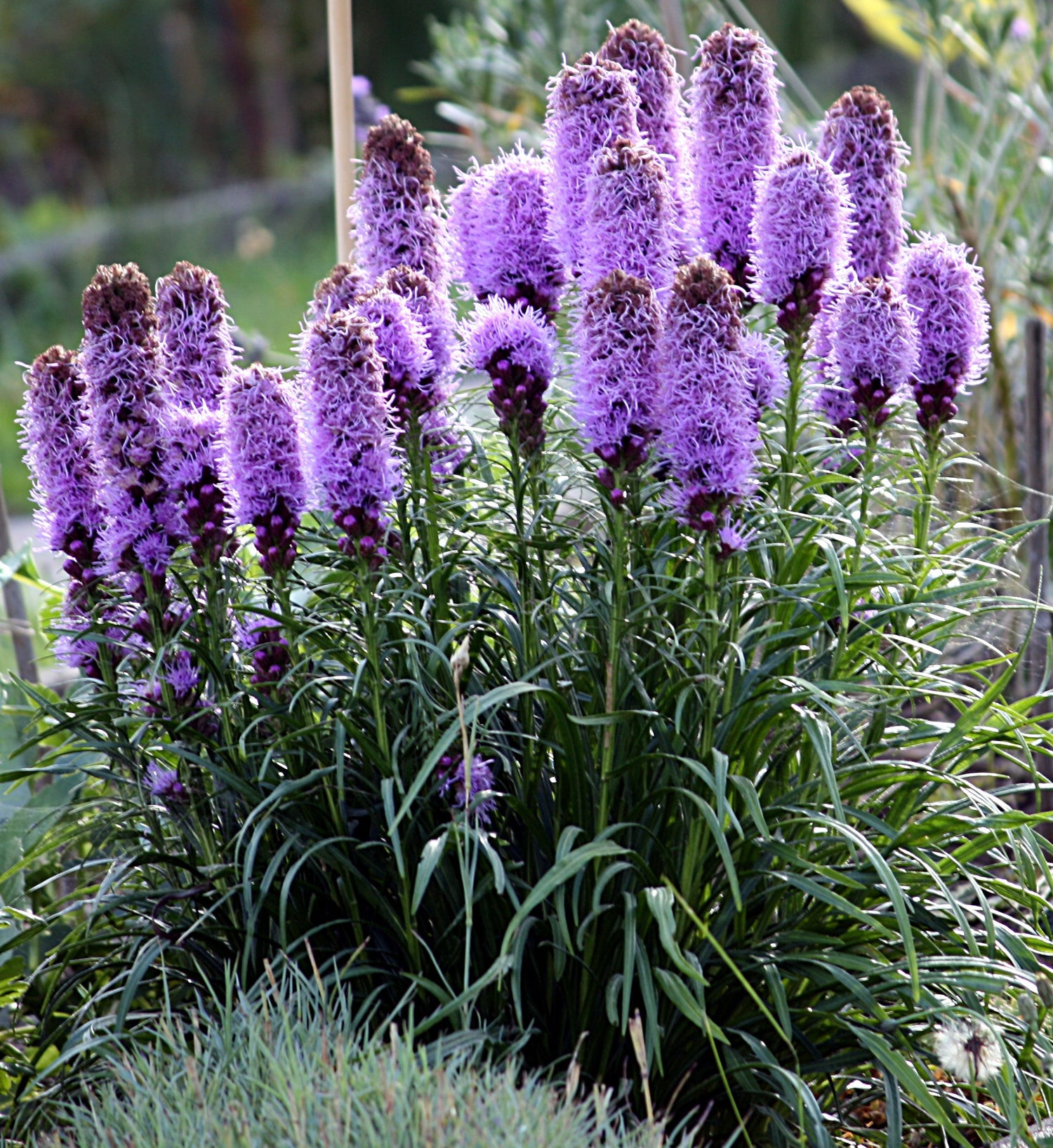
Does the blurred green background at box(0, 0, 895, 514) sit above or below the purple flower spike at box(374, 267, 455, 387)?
above

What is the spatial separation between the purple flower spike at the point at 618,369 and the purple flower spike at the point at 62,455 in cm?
76

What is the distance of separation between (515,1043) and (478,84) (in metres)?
3.96

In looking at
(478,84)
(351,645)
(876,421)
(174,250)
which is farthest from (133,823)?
(174,250)

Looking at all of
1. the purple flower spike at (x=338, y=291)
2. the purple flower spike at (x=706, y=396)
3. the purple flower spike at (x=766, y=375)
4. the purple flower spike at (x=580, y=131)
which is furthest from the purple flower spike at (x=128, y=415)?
the purple flower spike at (x=766, y=375)

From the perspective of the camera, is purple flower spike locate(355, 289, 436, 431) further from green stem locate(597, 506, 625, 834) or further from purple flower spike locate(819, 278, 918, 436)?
purple flower spike locate(819, 278, 918, 436)

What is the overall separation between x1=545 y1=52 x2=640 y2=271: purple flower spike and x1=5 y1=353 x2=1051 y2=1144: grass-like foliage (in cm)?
34

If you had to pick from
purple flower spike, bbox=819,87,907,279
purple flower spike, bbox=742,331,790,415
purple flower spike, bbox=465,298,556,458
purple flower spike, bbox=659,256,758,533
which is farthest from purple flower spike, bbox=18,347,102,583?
purple flower spike, bbox=819,87,907,279

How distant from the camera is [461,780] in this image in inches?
78.5

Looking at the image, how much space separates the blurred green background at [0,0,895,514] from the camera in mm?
11781

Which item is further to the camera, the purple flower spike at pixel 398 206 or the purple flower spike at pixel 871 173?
the purple flower spike at pixel 871 173

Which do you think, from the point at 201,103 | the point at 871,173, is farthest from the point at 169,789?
the point at 201,103

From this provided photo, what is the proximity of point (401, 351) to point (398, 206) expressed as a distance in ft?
1.08

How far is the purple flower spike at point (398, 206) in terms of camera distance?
7.10 feet

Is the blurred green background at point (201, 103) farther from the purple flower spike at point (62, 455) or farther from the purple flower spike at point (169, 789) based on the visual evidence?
the purple flower spike at point (169, 789)
